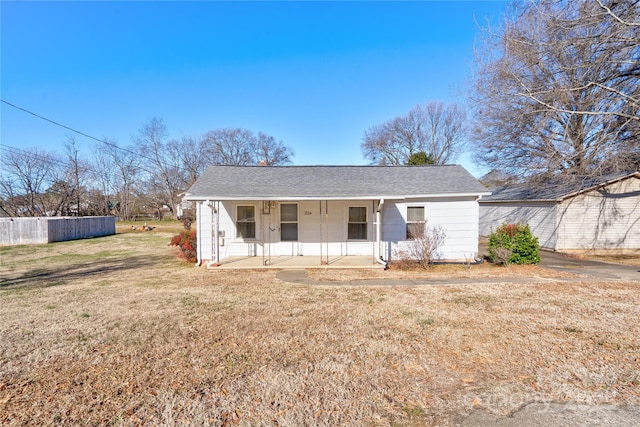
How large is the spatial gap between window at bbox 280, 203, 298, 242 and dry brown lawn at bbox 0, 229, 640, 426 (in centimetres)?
406

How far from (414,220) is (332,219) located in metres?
3.15

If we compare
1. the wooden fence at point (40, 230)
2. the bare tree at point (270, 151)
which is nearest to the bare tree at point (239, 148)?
the bare tree at point (270, 151)

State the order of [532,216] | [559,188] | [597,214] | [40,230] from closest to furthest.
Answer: [597,214] < [559,188] < [532,216] < [40,230]

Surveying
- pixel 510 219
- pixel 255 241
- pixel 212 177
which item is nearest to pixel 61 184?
pixel 212 177

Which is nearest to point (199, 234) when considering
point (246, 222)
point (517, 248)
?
point (246, 222)

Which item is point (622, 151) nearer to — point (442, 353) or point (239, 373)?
point (442, 353)

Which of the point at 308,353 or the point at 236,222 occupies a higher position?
the point at 236,222

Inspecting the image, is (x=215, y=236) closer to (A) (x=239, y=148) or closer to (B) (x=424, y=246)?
(B) (x=424, y=246)

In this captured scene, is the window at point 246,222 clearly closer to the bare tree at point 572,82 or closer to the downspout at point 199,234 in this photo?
the downspout at point 199,234

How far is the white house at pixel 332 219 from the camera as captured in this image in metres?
10.7

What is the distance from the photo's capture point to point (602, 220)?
13.9 meters

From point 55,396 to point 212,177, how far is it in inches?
383

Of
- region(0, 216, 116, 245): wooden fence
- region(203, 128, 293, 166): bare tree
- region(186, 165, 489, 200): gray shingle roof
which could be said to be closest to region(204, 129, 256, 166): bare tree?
region(203, 128, 293, 166): bare tree

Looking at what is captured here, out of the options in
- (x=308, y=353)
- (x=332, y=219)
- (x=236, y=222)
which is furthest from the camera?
(x=332, y=219)
